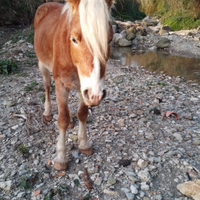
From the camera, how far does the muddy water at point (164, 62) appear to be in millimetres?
7922

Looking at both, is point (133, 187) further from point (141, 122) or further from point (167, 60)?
point (167, 60)

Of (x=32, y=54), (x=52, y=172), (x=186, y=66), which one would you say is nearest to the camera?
(x=52, y=172)

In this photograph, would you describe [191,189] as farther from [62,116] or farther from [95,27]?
[95,27]

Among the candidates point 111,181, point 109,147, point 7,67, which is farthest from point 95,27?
point 7,67

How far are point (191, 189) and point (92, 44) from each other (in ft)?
6.76

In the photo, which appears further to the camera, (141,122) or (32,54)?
(32,54)

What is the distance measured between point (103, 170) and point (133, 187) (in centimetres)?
50

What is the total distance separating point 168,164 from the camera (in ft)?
9.36

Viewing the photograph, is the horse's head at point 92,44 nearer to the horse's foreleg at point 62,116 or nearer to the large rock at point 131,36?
the horse's foreleg at point 62,116

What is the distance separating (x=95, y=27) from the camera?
1.79 meters

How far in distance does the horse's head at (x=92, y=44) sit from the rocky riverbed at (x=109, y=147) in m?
1.32

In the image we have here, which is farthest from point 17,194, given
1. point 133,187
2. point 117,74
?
point 117,74

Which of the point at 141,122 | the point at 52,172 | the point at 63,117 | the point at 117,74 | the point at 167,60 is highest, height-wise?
the point at 63,117

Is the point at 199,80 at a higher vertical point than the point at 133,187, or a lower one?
lower
